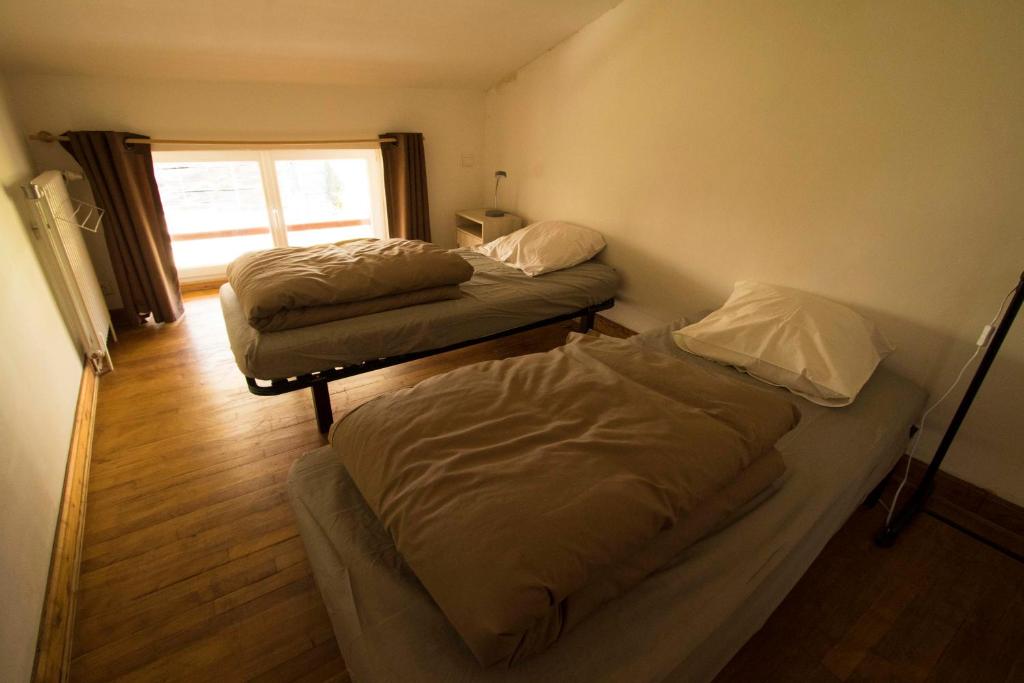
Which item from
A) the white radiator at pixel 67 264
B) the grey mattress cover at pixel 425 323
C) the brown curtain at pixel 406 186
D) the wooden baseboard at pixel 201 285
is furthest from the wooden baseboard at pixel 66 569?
the brown curtain at pixel 406 186

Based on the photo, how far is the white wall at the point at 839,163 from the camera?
58.6 inches

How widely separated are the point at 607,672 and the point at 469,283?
2047mm

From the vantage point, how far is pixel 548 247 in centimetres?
288

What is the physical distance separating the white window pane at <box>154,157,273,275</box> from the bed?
1985mm

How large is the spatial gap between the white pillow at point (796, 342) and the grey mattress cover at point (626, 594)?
30cm

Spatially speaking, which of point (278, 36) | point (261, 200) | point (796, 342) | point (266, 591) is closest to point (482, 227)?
point (278, 36)

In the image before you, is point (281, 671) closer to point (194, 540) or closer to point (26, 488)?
point (194, 540)

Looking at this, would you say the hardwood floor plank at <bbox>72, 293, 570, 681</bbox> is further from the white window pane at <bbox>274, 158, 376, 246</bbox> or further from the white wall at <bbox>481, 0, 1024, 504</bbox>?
the white window pane at <bbox>274, 158, 376, 246</bbox>

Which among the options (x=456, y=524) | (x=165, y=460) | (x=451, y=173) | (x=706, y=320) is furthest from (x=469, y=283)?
(x=451, y=173)

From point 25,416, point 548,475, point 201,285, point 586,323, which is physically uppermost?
point 548,475

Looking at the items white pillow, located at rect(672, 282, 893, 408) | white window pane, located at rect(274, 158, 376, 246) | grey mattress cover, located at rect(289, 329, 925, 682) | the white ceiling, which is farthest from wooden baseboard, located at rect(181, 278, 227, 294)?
white pillow, located at rect(672, 282, 893, 408)

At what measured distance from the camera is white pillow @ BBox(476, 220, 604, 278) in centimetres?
280

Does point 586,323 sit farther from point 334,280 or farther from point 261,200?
point 261,200

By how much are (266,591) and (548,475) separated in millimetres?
1095
